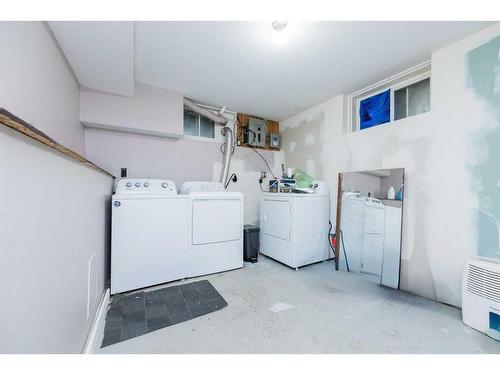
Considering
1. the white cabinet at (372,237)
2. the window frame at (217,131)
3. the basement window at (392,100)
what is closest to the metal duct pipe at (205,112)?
the window frame at (217,131)

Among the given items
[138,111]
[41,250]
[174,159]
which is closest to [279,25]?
[138,111]

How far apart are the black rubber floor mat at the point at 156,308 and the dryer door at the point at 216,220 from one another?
54 centimetres

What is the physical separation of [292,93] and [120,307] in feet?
10.1

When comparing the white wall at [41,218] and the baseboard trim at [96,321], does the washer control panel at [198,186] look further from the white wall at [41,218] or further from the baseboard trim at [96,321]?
the baseboard trim at [96,321]

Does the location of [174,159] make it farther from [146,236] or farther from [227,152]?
[146,236]

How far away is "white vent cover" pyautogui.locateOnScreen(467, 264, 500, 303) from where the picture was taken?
1.43 meters

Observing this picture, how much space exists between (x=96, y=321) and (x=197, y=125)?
2.65 m

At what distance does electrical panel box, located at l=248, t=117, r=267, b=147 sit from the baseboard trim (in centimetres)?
277

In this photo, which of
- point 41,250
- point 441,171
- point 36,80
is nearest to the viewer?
point 41,250

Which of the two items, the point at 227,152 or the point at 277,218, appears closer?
the point at 277,218

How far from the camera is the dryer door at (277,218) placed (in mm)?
2727

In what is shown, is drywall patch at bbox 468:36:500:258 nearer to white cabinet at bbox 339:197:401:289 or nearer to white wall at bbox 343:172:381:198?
white cabinet at bbox 339:197:401:289

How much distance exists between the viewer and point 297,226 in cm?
266
